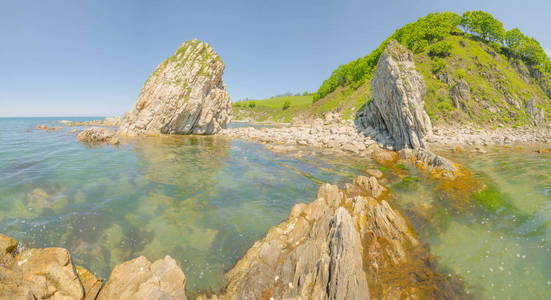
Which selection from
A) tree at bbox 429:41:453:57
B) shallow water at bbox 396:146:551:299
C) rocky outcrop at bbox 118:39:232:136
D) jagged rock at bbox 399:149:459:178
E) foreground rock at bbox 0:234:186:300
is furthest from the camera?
tree at bbox 429:41:453:57

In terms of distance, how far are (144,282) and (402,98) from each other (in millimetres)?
26085

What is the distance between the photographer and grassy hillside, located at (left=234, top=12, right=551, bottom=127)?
136 feet

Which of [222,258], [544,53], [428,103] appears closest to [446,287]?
[222,258]

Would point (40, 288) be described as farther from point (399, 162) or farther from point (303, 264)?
point (399, 162)

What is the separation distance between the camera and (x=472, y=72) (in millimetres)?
47531

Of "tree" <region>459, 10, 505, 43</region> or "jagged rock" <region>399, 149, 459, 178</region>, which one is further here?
"tree" <region>459, 10, 505, 43</region>

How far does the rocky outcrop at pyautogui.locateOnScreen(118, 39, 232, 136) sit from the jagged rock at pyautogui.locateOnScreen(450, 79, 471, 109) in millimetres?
49805

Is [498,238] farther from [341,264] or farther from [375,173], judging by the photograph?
[375,173]

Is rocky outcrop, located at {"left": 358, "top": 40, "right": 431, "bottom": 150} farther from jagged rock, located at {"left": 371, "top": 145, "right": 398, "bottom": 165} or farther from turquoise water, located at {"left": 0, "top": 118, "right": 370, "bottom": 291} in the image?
turquoise water, located at {"left": 0, "top": 118, "right": 370, "bottom": 291}

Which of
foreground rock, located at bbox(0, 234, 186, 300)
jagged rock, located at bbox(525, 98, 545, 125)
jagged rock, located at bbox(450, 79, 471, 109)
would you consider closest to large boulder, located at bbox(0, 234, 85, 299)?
foreground rock, located at bbox(0, 234, 186, 300)

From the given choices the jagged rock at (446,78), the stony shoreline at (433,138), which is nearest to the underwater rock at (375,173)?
the stony shoreline at (433,138)

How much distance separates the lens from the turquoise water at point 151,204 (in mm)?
6918

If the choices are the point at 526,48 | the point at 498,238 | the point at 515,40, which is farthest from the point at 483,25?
the point at 498,238

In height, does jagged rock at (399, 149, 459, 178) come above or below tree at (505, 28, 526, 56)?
below
